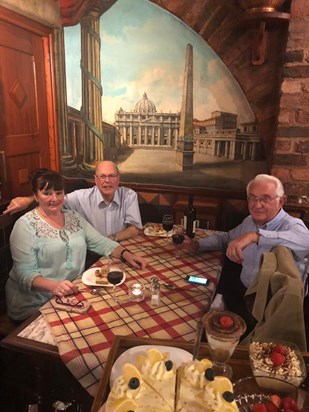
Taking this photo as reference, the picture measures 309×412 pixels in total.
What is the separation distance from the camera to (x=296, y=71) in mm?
2715

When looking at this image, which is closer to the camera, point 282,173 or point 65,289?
point 65,289

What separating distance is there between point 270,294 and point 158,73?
2685 mm

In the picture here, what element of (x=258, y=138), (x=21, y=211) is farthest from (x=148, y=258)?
(x=258, y=138)

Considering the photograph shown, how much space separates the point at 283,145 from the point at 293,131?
138mm

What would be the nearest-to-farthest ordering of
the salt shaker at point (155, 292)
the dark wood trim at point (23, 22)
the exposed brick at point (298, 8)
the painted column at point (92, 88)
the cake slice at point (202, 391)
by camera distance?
the cake slice at point (202, 391) < the salt shaker at point (155, 292) < the exposed brick at point (298, 8) < the dark wood trim at point (23, 22) < the painted column at point (92, 88)

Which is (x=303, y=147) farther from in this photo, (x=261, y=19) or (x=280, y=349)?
(x=280, y=349)

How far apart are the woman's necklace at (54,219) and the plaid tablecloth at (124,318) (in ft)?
1.55

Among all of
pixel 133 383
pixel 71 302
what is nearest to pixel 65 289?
pixel 71 302

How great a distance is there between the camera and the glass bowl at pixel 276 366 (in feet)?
3.14

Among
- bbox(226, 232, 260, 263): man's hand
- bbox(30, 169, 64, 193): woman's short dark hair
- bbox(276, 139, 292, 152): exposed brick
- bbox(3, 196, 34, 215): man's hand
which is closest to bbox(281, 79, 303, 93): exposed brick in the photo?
bbox(276, 139, 292, 152): exposed brick

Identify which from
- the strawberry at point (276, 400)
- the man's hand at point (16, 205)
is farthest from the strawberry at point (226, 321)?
the man's hand at point (16, 205)

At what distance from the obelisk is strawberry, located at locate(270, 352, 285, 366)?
8.97 ft

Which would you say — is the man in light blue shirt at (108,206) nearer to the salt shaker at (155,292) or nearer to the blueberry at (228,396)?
the salt shaker at (155,292)

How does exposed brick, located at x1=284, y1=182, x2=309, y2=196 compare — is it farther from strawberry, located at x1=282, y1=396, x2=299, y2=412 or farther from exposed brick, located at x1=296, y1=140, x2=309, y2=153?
strawberry, located at x1=282, y1=396, x2=299, y2=412
